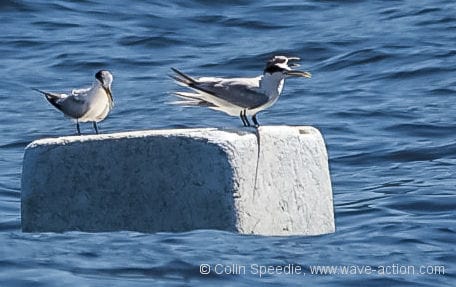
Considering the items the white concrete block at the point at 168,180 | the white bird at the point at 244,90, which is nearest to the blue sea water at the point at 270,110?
the white concrete block at the point at 168,180

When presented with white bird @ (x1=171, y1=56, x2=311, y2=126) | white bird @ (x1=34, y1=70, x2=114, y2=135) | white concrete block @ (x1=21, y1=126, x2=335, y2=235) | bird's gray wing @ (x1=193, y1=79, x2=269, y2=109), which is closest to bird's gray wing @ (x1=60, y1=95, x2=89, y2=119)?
white bird @ (x1=34, y1=70, x2=114, y2=135)

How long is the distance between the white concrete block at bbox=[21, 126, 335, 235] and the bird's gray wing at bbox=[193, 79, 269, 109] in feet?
1.29

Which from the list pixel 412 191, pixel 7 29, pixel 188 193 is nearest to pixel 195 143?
pixel 188 193

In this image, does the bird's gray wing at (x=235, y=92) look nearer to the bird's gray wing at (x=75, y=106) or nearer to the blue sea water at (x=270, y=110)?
the blue sea water at (x=270, y=110)

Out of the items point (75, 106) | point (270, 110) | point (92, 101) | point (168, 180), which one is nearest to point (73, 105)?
point (75, 106)

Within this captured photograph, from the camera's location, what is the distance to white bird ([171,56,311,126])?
932cm

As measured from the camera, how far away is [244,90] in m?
9.37

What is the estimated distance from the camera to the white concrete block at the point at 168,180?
8.63 m

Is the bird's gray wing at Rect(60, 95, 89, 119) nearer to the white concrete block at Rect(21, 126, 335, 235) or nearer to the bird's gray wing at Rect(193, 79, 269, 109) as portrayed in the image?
the bird's gray wing at Rect(193, 79, 269, 109)

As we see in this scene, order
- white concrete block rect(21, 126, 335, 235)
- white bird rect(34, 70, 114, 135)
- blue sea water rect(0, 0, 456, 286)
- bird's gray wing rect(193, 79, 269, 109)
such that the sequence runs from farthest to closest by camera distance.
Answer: white bird rect(34, 70, 114, 135) → bird's gray wing rect(193, 79, 269, 109) → blue sea water rect(0, 0, 456, 286) → white concrete block rect(21, 126, 335, 235)

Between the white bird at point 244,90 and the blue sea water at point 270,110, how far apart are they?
0.86 metres

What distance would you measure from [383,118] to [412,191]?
3.44 meters

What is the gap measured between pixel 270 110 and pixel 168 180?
26.9 feet

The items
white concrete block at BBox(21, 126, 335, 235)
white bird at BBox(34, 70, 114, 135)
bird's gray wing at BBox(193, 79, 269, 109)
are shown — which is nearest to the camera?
white concrete block at BBox(21, 126, 335, 235)
